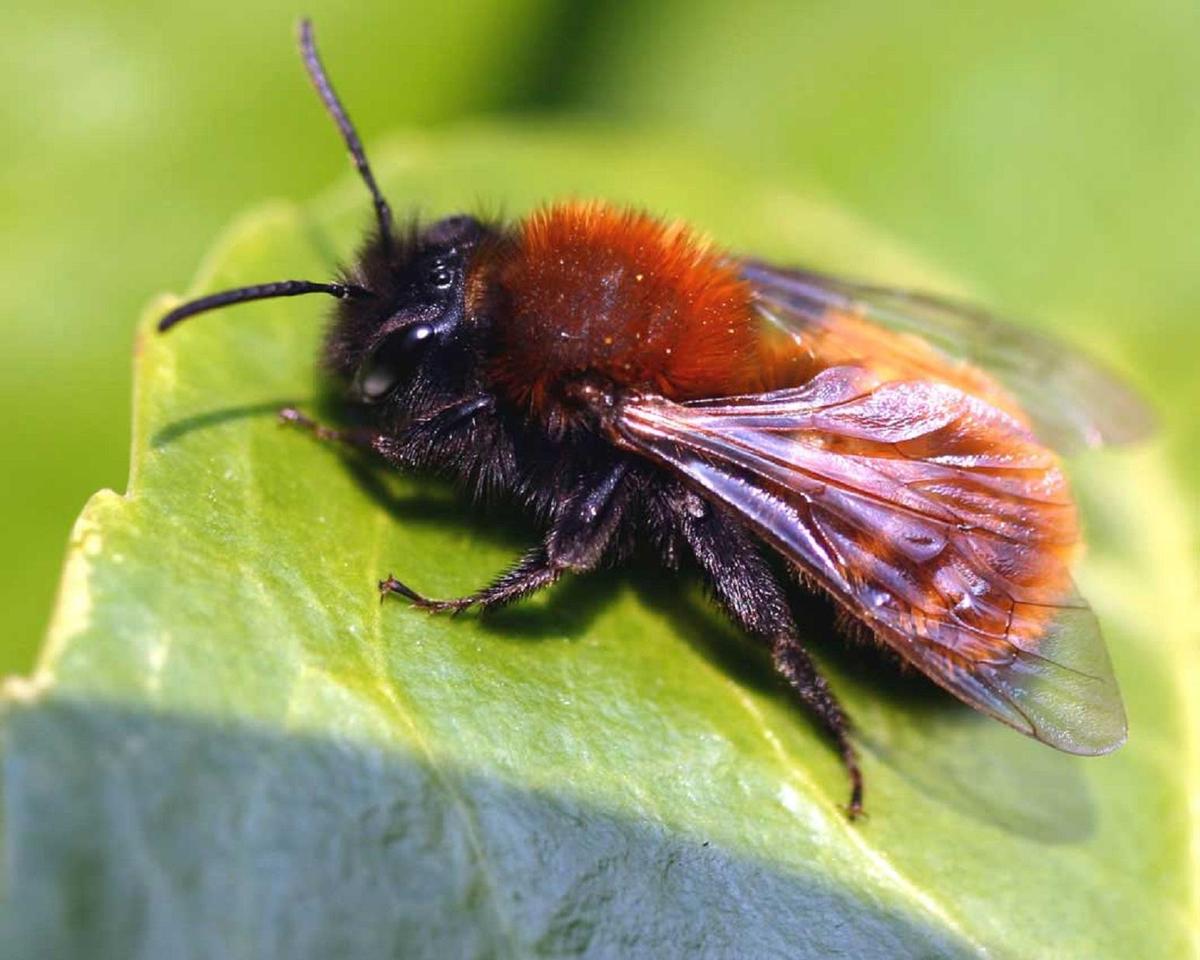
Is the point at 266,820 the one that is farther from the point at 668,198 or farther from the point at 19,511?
the point at 668,198

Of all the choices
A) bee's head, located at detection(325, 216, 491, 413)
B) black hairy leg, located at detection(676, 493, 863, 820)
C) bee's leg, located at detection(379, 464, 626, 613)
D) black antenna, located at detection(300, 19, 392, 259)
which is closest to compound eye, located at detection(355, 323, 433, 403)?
bee's head, located at detection(325, 216, 491, 413)

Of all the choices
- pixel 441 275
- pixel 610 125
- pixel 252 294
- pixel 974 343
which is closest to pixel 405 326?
pixel 441 275

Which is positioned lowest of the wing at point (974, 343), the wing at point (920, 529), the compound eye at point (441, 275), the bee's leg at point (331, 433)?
the bee's leg at point (331, 433)

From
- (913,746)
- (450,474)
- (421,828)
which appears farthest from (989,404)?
(421,828)

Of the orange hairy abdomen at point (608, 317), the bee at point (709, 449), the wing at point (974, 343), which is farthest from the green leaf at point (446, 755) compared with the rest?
the orange hairy abdomen at point (608, 317)

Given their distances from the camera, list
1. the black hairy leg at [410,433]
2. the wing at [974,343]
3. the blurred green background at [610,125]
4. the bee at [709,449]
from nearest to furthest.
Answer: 1. the bee at [709,449]
2. the black hairy leg at [410,433]
3. the wing at [974,343]
4. the blurred green background at [610,125]

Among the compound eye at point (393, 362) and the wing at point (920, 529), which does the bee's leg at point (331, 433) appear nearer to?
the compound eye at point (393, 362)
